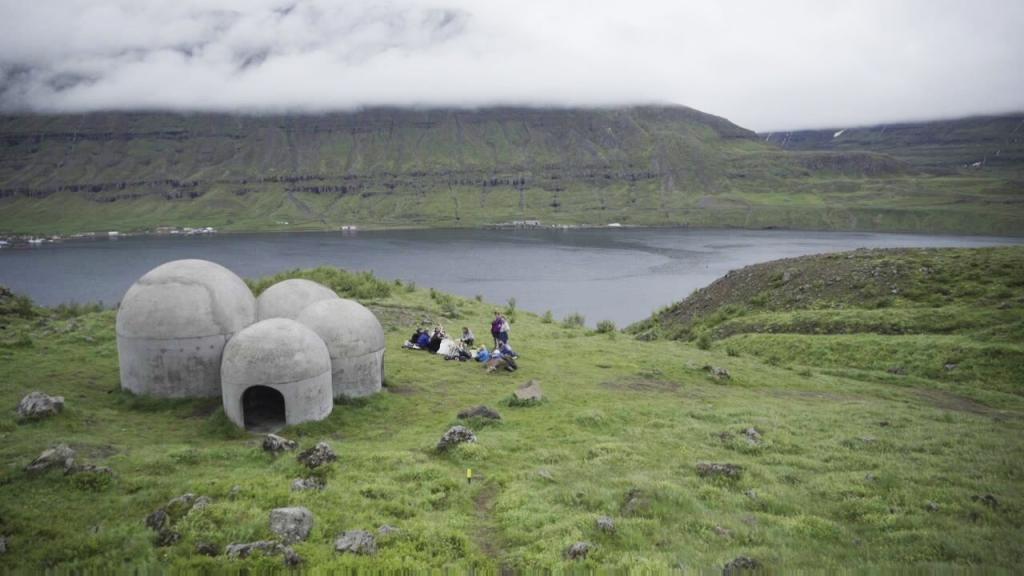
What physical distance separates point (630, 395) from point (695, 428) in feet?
14.9

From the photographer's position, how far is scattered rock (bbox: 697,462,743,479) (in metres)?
11.8

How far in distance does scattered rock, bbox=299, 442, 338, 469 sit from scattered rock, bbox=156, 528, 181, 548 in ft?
10.7

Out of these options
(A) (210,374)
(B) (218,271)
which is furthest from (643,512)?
(B) (218,271)

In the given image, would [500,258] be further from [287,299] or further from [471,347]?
[287,299]

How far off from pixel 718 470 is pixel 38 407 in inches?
636

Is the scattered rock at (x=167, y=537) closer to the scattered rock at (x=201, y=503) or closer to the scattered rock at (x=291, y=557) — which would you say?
the scattered rock at (x=201, y=503)

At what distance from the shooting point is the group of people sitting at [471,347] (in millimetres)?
22453

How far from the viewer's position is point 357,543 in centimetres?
850

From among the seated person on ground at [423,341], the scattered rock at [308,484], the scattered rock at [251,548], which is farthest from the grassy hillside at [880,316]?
the scattered rock at [251,548]

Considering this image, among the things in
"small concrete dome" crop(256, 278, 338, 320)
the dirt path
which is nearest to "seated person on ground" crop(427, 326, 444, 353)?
"small concrete dome" crop(256, 278, 338, 320)

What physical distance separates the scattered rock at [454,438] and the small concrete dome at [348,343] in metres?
4.97

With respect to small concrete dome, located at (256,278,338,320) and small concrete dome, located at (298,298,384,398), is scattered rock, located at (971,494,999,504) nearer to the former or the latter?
small concrete dome, located at (298,298,384,398)

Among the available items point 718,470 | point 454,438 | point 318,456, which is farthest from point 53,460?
point 718,470

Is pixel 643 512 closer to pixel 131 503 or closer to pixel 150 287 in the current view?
pixel 131 503
